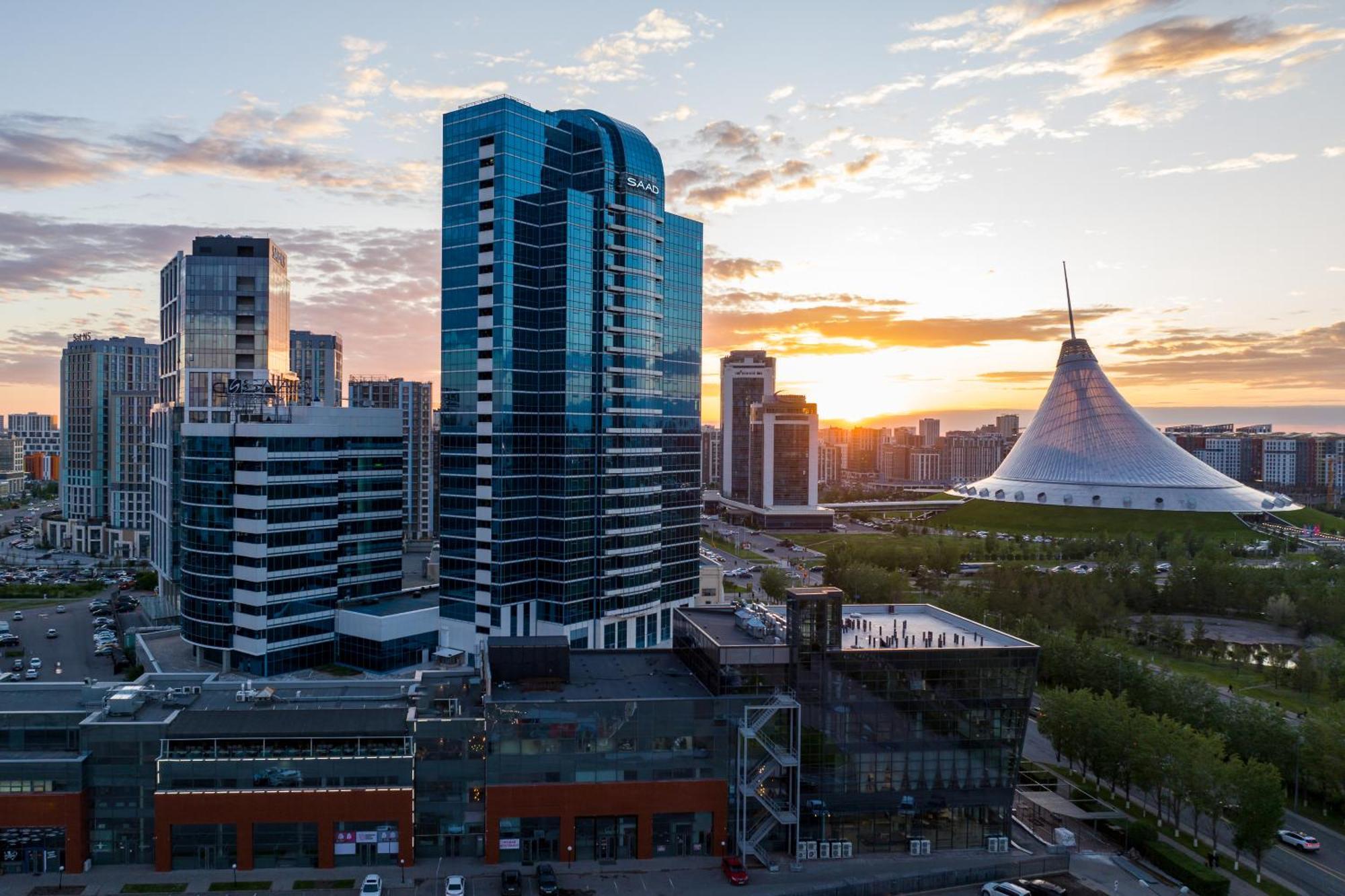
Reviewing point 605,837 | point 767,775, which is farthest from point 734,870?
point 605,837

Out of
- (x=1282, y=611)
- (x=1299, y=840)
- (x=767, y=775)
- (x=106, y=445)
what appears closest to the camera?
(x=767, y=775)

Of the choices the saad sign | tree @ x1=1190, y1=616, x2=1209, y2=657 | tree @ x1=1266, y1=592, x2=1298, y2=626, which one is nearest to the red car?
the saad sign

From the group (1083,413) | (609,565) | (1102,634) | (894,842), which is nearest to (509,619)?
(609,565)

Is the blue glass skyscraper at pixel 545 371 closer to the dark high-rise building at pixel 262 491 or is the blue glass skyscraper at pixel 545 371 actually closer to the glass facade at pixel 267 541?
the dark high-rise building at pixel 262 491

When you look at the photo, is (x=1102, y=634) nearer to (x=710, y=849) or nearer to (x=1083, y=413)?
(x=710, y=849)

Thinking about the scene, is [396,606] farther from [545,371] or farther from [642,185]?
[642,185]

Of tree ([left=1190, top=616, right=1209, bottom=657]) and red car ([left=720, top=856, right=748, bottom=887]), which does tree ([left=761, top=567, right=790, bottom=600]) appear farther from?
red car ([left=720, top=856, right=748, bottom=887])

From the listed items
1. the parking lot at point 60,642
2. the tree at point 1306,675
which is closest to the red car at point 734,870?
the tree at point 1306,675
